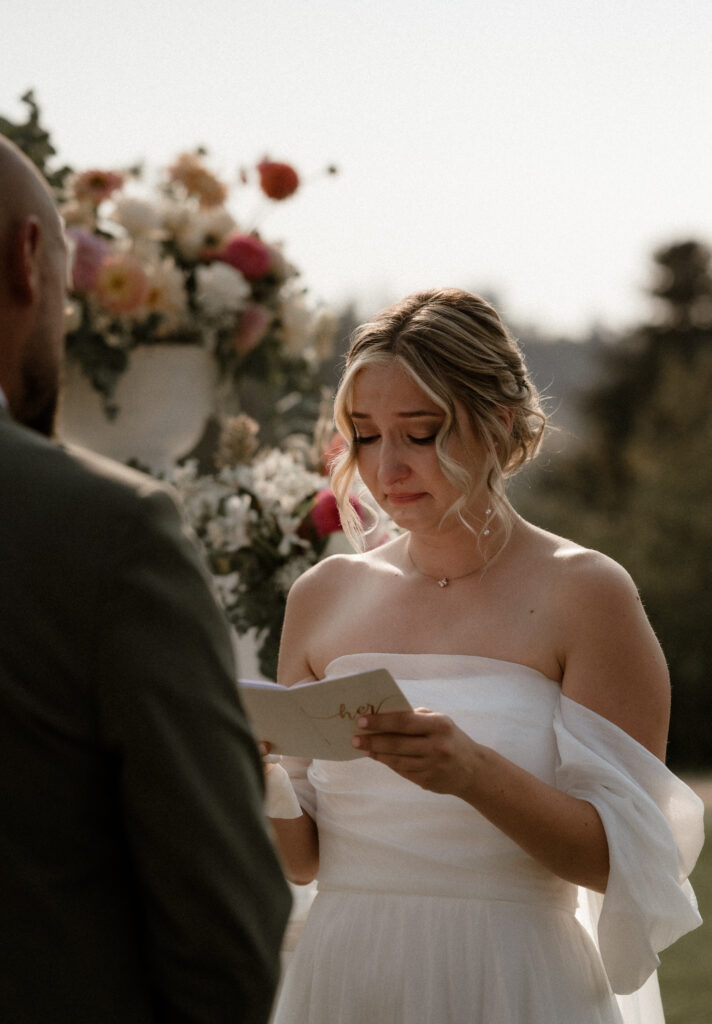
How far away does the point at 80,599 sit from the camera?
1334 millimetres

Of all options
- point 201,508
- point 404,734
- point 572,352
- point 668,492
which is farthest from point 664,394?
point 404,734

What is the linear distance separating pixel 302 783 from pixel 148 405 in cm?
178

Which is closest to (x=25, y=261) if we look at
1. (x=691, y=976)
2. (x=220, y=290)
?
(x=220, y=290)

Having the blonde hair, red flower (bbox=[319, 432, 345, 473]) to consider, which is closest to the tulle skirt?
the blonde hair

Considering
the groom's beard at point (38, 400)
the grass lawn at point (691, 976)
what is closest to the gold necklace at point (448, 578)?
the groom's beard at point (38, 400)

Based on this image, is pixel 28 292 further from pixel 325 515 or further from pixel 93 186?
pixel 93 186

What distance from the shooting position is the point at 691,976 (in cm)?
819

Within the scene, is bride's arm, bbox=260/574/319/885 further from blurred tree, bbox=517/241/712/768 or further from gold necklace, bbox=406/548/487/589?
blurred tree, bbox=517/241/712/768

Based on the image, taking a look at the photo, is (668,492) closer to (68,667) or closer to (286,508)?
(286,508)

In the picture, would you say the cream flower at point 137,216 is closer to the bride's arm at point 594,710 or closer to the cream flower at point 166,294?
the cream flower at point 166,294

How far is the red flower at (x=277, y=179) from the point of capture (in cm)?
436

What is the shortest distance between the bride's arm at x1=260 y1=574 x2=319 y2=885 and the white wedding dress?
0.33 ft

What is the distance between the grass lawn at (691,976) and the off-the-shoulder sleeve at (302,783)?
16.6ft

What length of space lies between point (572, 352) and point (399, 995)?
38190 millimetres
